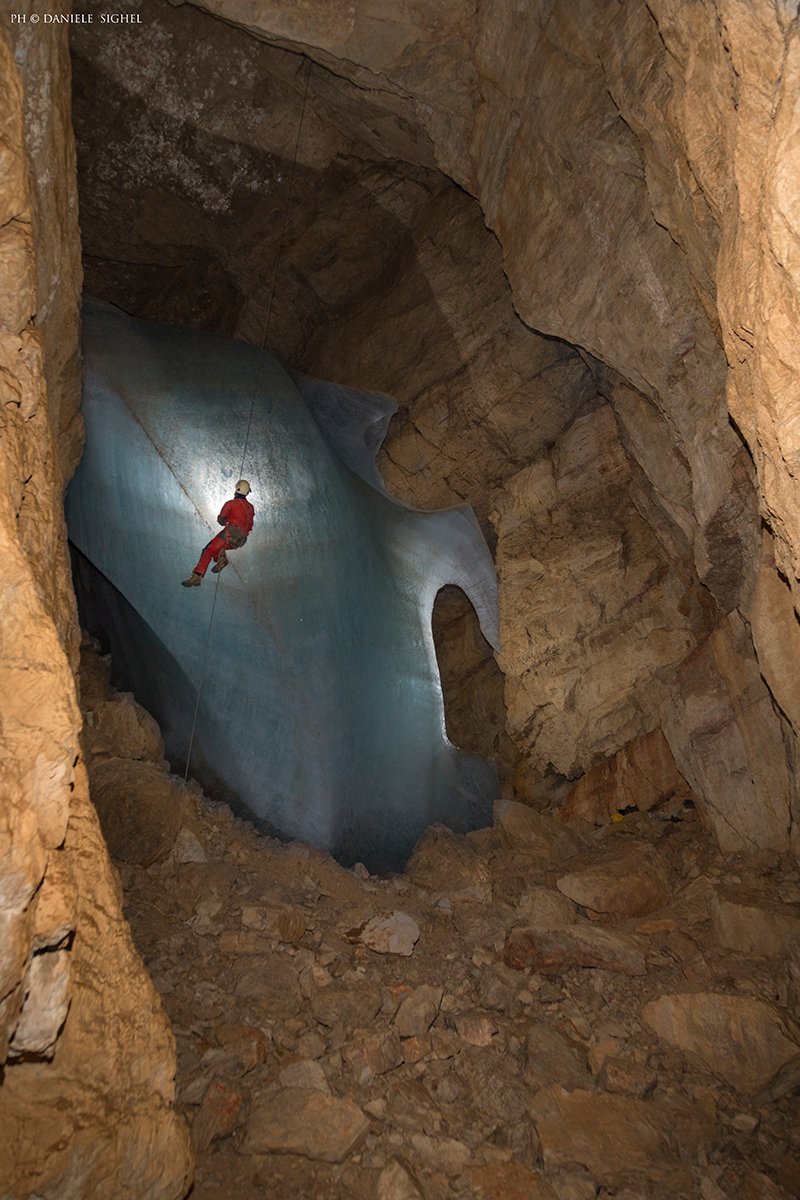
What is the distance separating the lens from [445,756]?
22.7 ft

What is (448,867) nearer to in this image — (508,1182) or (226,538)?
(508,1182)

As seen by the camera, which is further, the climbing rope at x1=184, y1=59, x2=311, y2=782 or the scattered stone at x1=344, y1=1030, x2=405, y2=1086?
the climbing rope at x1=184, y1=59, x2=311, y2=782

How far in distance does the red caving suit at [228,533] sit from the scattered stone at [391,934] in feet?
10.1

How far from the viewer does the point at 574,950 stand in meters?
4.41

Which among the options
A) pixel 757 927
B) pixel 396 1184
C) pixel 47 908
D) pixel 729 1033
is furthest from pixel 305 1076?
pixel 757 927

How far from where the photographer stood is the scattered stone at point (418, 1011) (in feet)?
12.2

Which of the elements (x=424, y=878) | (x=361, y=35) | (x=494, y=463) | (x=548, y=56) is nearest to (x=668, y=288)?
(x=548, y=56)

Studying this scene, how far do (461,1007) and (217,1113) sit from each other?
1.44 metres

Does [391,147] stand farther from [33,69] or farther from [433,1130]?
[433,1130]

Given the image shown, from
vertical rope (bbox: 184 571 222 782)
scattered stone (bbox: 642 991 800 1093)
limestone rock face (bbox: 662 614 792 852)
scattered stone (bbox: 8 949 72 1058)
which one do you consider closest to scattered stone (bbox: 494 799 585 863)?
Result: limestone rock face (bbox: 662 614 792 852)

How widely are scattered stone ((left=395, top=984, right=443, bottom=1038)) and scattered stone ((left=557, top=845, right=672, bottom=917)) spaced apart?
1449mm

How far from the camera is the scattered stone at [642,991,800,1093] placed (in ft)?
11.5

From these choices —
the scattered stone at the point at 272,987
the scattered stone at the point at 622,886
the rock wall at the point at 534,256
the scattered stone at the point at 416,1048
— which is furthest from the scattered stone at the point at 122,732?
the rock wall at the point at 534,256

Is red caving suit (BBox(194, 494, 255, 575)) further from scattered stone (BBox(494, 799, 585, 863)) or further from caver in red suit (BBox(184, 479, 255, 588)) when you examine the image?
scattered stone (BBox(494, 799, 585, 863))
